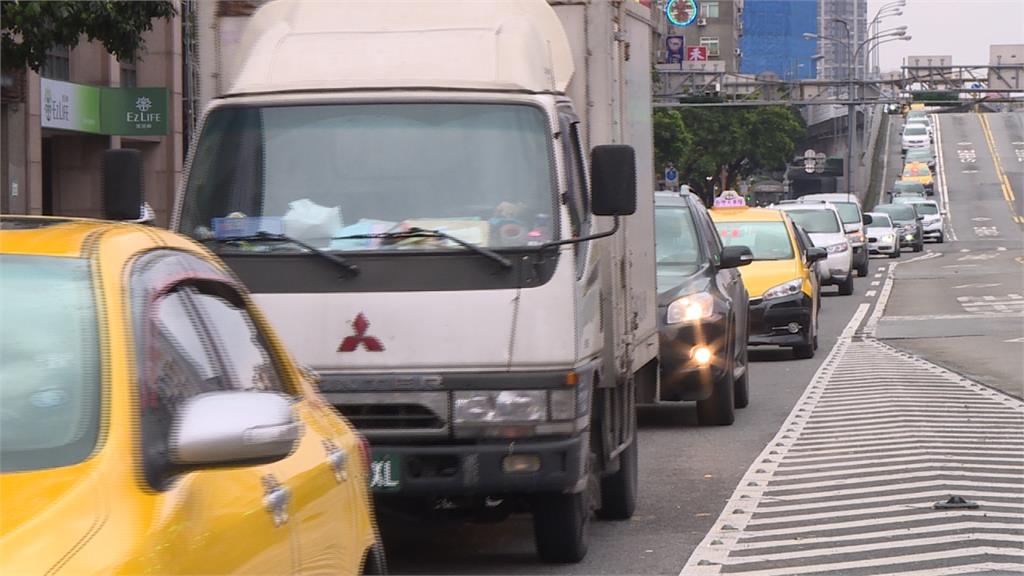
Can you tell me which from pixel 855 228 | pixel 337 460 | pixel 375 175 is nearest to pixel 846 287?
pixel 855 228

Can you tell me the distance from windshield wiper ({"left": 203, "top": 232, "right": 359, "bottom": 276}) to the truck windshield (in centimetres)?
→ 4

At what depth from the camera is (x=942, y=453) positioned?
11750 millimetres

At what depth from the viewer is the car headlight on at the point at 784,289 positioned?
20812mm

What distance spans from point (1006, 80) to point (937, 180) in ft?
98.6

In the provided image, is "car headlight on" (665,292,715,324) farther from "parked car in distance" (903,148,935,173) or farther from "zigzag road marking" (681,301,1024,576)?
"parked car in distance" (903,148,935,173)

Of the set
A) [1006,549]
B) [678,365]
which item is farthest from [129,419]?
[678,365]

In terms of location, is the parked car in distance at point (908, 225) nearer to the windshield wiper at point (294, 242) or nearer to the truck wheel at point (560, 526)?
the truck wheel at point (560, 526)

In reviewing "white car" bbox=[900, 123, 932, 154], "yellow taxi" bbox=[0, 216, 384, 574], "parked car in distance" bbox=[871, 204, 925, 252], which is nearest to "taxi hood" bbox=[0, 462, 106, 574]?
"yellow taxi" bbox=[0, 216, 384, 574]

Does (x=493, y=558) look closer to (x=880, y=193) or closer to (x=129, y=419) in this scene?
(x=129, y=419)

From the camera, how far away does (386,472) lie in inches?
302

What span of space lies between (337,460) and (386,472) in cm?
288

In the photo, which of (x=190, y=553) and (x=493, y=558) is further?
(x=493, y=558)

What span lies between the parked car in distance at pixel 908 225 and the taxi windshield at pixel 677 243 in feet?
147

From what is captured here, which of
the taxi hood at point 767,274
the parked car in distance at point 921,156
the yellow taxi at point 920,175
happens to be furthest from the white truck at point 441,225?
the parked car in distance at point 921,156
